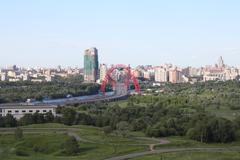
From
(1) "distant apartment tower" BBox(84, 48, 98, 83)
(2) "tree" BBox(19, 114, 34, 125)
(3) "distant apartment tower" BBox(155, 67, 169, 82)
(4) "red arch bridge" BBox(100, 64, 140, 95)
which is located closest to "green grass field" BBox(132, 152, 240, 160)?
(2) "tree" BBox(19, 114, 34, 125)

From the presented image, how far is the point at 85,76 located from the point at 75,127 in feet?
282

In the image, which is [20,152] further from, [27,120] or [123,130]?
[27,120]

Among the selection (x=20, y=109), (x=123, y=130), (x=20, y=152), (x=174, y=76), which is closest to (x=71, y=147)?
(x=20, y=152)

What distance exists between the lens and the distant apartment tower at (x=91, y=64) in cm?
11549

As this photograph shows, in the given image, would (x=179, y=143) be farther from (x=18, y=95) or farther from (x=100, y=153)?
(x=18, y=95)

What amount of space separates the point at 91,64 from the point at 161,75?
17.9 meters

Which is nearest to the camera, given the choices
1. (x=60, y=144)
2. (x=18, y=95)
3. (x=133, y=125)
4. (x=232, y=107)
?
(x=60, y=144)

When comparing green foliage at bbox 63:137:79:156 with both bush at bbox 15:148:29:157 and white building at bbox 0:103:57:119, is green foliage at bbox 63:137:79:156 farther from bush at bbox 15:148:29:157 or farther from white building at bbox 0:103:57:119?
white building at bbox 0:103:57:119

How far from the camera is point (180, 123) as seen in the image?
31.0 metres

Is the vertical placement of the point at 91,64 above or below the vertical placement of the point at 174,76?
above

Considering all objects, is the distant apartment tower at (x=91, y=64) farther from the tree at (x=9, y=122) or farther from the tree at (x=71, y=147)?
the tree at (x=71, y=147)

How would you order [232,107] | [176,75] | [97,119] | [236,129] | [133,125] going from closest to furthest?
[236,129] → [133,125] → [97,119] → [232,107] → [176,75]

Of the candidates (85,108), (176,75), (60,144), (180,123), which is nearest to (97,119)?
(180,123)

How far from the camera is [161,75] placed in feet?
387
